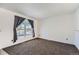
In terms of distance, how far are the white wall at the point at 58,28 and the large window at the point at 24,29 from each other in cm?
23

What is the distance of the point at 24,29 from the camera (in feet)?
3.79

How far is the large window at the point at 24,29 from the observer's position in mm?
1164

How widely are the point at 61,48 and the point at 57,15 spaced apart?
556 millimetres

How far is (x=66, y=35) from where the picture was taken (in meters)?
1.11

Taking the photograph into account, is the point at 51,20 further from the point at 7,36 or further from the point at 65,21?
the point at 7,36

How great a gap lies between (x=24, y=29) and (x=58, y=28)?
58 centimetres

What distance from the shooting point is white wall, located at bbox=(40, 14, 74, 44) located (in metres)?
1.07

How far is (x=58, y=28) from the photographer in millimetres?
1159

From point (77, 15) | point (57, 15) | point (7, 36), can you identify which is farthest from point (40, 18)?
point (7, 36)

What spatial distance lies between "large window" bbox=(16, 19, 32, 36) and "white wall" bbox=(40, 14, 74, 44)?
0.23m

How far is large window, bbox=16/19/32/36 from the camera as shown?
1164 mm

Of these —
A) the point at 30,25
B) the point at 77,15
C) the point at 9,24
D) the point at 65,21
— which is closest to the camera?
the point at 77,15

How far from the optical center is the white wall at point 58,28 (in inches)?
42.2

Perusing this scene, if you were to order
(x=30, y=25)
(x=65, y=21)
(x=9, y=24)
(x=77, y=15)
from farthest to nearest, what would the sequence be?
(x=9, y=24) < (x=30, y=25) < (x=65, y=21) < (x=77, y=15)
